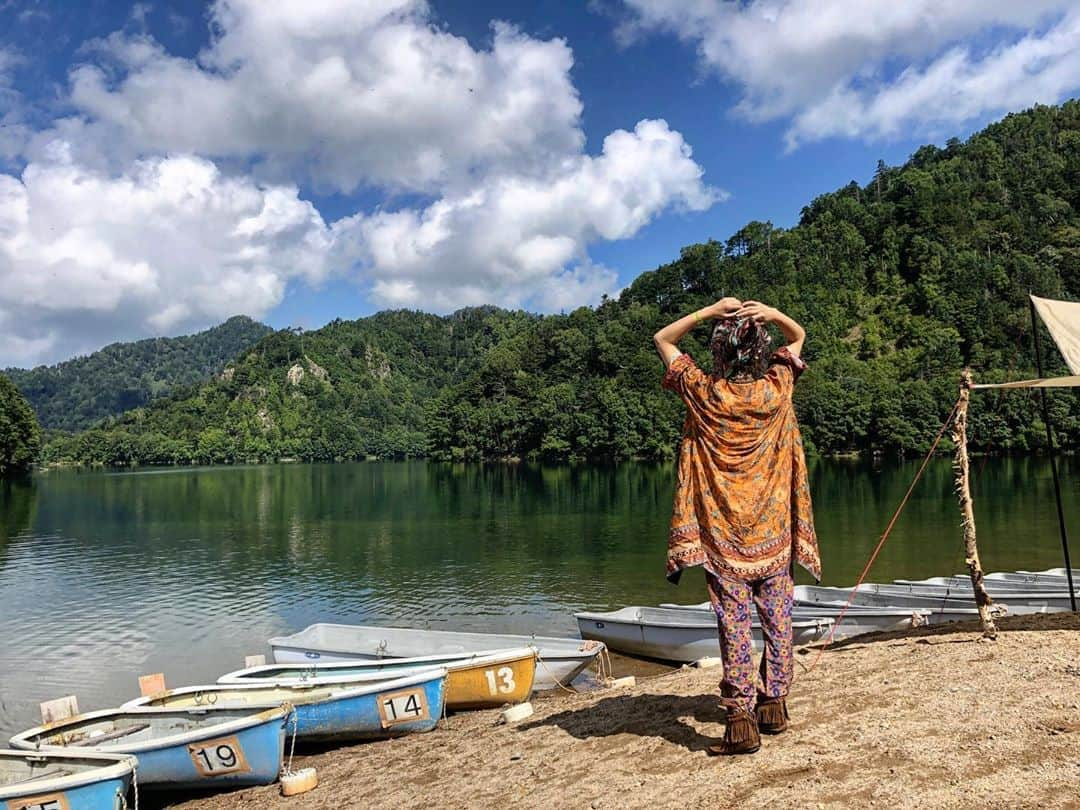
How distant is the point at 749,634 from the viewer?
5473 mm

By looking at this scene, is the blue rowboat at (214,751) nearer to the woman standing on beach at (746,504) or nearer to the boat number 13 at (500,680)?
the boat number 13 at (500,680)

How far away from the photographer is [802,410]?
88.2 metres

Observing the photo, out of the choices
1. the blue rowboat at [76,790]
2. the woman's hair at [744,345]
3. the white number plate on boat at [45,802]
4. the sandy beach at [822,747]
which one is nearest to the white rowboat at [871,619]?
the sandy beach at [822,747]

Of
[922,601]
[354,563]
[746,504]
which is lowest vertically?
[354,563]

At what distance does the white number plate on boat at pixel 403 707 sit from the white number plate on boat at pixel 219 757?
182 centimetres

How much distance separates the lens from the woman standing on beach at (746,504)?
17.9ft

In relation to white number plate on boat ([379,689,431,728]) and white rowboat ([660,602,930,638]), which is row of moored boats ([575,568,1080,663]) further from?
white number plate on boat ([379,689,431,728])

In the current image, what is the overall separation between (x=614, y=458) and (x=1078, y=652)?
97.0 meters

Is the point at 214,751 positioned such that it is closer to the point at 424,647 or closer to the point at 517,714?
the point at 517,714

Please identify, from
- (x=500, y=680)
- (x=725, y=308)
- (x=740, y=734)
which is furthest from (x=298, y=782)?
(x=725, y=308)

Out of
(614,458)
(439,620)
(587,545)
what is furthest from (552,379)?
(439,620)

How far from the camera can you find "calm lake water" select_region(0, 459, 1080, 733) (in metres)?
19.1

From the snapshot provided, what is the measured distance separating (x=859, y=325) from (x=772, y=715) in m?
116

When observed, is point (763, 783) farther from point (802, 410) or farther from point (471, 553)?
→ point (802, 410)
